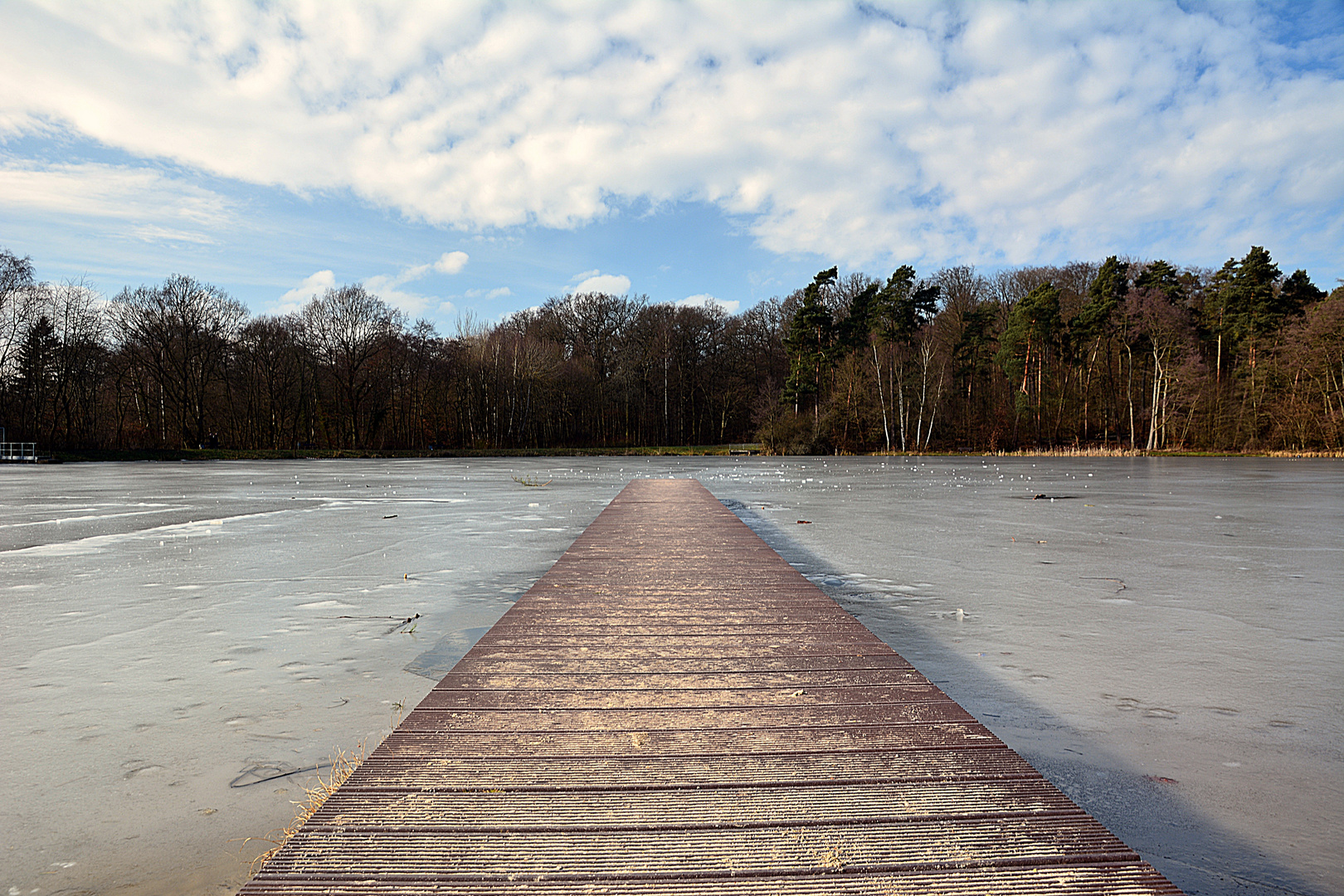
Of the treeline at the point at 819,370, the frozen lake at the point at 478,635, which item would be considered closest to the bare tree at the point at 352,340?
the treeline at the point at 819,370

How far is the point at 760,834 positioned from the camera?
160 cm

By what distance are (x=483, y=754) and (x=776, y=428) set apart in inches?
1470

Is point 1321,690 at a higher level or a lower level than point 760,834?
lower

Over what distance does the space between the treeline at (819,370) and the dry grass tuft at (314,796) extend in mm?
36596

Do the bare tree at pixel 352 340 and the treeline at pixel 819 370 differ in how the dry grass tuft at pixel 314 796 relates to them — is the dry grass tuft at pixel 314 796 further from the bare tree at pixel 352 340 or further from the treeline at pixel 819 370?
the bare tree at pixel 352 340

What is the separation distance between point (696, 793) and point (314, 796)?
128 cm

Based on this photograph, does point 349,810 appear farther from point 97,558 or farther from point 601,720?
point 97,558

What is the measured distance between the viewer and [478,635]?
4402 millimetres

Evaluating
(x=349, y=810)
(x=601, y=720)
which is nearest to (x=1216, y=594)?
(x=601, y=720)

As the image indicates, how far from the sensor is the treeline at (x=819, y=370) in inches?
1394

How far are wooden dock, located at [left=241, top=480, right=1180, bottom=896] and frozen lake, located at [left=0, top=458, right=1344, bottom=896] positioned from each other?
23.0 inches

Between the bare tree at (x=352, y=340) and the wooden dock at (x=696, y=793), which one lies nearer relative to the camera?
the wooden dock at (x=696, y=793)

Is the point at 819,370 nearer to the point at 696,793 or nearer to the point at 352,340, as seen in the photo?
the point at 352,340

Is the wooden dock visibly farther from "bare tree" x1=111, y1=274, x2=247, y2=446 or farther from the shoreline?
"bare tree" x1=111, y1=274, x2=247, y2=446
